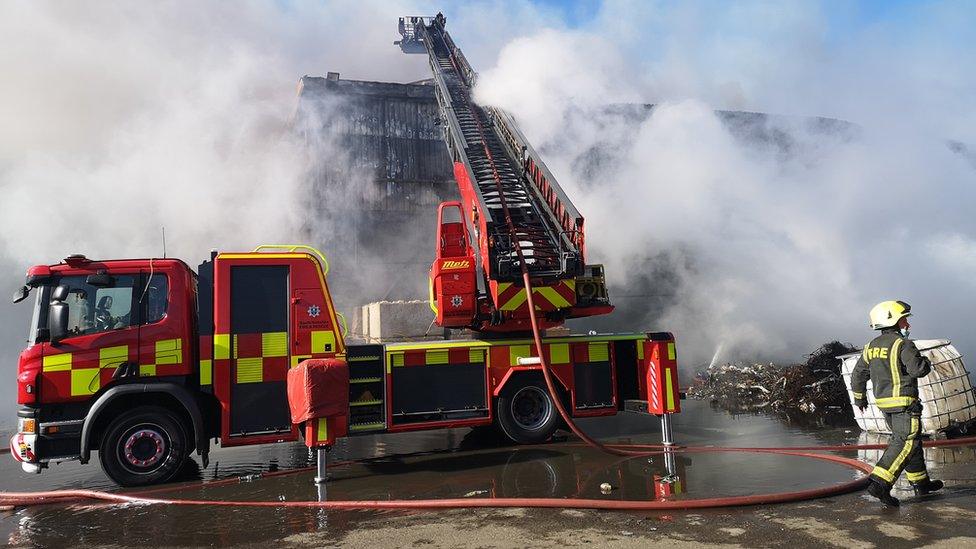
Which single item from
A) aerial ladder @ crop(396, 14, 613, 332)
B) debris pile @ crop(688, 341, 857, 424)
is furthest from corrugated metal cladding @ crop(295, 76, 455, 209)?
debris pile @ crop(688, 341, 857, 424)

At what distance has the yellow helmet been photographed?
4.59 m

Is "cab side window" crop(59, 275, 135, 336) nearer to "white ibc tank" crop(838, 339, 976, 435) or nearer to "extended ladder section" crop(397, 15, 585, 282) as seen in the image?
"extended ladder section" crop(397, 15, 585, 282)

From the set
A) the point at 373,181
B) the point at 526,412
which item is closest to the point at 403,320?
the point at 526,412

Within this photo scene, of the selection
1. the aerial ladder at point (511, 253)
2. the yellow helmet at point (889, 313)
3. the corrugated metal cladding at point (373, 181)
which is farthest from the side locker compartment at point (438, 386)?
the corrugated metal cladding at point (373, 181)

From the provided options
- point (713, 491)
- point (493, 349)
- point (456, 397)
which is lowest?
point (713, 491)

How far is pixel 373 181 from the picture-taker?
60.7 feet

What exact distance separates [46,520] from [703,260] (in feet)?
52.0

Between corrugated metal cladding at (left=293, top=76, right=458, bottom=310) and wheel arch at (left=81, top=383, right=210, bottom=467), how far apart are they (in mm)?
10893

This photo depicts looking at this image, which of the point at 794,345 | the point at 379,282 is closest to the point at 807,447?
the point at 794,345

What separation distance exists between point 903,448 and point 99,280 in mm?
6865

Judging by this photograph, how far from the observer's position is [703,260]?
17.5 meters

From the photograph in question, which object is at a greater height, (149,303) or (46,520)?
(149,303)

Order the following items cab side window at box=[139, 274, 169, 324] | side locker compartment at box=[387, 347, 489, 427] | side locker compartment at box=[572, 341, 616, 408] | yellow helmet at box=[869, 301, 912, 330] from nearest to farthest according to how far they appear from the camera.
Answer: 1. yellow helmet at box=[869, 301, 912, 330]
2. cab side window at box=[139, 274, 169, 324]
3. side locker compartment at box=[387, 347, 489, 427]
4. side locker compartment at box=[572, 341, 616, 408]

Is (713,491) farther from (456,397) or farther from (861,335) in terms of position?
(861,335)
